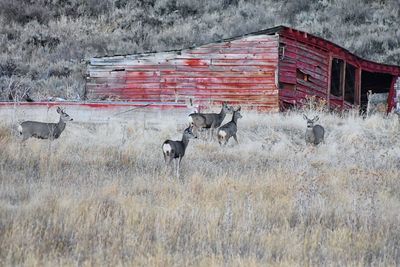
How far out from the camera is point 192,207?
707 cm

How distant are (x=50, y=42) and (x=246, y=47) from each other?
13.8 meters

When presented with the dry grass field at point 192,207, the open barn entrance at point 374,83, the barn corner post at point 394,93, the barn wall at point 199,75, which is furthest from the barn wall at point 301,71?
the dry grass field at point 192,207

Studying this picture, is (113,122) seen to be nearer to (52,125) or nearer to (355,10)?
(52,125)

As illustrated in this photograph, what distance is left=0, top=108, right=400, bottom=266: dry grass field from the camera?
5.57 m

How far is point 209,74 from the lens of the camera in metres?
22.2

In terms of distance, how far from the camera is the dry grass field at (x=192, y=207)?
557 centimetres

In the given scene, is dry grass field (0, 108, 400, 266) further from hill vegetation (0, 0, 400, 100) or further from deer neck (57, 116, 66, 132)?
hill vegetation (0, 0, 400, 100)

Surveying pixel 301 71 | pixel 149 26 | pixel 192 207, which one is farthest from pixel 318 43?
pixel 192 207

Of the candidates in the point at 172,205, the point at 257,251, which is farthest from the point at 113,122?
the point at 257,251

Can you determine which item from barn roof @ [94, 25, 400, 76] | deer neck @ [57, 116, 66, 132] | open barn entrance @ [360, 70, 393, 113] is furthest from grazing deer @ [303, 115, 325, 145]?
open barn entrance @ [360, 70, 393, 113]

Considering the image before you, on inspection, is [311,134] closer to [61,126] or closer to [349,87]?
[61,126]

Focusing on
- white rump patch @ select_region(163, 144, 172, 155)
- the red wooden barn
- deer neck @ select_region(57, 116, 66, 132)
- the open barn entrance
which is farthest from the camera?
the open barn entrance

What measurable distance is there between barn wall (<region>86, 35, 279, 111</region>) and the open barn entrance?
722 cm

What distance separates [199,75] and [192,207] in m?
15.6
